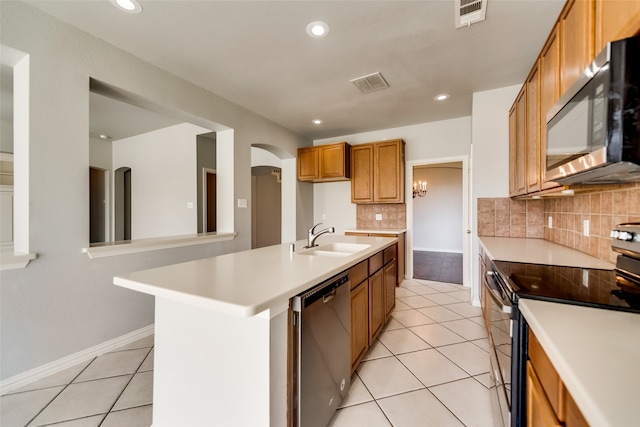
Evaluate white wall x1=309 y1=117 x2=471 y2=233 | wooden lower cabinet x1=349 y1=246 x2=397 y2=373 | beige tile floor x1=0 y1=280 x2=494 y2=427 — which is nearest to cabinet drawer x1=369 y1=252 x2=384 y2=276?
wooden lower cabinet x1=349 y1=246 x2=397 y2=373

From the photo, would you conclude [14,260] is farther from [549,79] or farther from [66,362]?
[549,79]

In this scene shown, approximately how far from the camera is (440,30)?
202cm

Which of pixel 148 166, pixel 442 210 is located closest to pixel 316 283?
pixel 148 166

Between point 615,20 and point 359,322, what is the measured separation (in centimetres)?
194

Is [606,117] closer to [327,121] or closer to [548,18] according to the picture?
[548,18]

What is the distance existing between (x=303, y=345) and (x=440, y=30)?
8.04ft

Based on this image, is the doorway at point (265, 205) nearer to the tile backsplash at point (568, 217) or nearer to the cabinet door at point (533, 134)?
the tile backsplash at point (568, 217)

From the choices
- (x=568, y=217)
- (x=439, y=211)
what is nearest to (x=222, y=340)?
(x=568, y=217)

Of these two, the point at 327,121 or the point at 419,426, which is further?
the point at 327,121

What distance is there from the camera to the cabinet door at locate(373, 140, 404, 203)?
4.10 meters

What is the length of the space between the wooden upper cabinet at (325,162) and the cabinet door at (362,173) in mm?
109

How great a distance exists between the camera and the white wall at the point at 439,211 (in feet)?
22.9

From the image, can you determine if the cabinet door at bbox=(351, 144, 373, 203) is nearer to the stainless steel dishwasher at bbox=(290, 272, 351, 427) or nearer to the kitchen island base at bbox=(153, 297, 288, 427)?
the stainless steel dishwasher at bbox=(290, 272, 351, 427)

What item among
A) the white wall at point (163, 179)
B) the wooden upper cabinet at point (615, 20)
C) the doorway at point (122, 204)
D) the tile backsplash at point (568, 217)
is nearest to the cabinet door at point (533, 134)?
the tile backsplash at point (568, 217)
